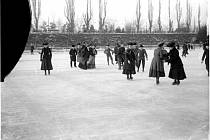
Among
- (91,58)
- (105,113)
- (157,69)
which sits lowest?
(105,113)

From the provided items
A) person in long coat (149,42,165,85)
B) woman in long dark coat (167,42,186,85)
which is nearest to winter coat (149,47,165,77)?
person in long coat (149,42,165,85)

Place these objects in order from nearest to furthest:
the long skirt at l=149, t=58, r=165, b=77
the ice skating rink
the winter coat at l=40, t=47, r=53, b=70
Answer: the ice skating rink → the long skirt at l=149, t=58, r=165, b=77 → the winter coat at l=40, t=47, r=53, b=70

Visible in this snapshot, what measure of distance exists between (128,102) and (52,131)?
8.35 feet

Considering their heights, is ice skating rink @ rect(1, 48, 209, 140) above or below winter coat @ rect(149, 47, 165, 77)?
below

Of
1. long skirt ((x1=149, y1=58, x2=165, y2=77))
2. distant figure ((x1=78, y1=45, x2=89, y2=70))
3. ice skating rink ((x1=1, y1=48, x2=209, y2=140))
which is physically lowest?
ice skating rink ((x1=1, y1=48, x2=209, y2=140))

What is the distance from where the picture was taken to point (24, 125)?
4.56m

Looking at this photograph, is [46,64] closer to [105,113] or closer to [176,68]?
[176,68]

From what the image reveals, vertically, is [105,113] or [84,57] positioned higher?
[84,57]

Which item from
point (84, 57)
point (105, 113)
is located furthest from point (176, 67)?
point (84, 57)

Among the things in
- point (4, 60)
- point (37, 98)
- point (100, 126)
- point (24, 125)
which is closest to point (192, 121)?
point (100, 126)

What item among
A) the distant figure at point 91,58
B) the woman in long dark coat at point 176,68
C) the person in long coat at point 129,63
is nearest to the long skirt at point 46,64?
the distant figure at point 91,58

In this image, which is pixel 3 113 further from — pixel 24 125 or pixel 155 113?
pixel 155 113

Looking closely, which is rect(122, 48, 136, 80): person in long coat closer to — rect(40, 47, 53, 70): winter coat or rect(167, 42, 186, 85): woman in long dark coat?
rect(167, 42, 186, 85): woman in long dark coat

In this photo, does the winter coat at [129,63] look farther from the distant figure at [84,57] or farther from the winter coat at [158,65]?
the distant figure at [84,57]
